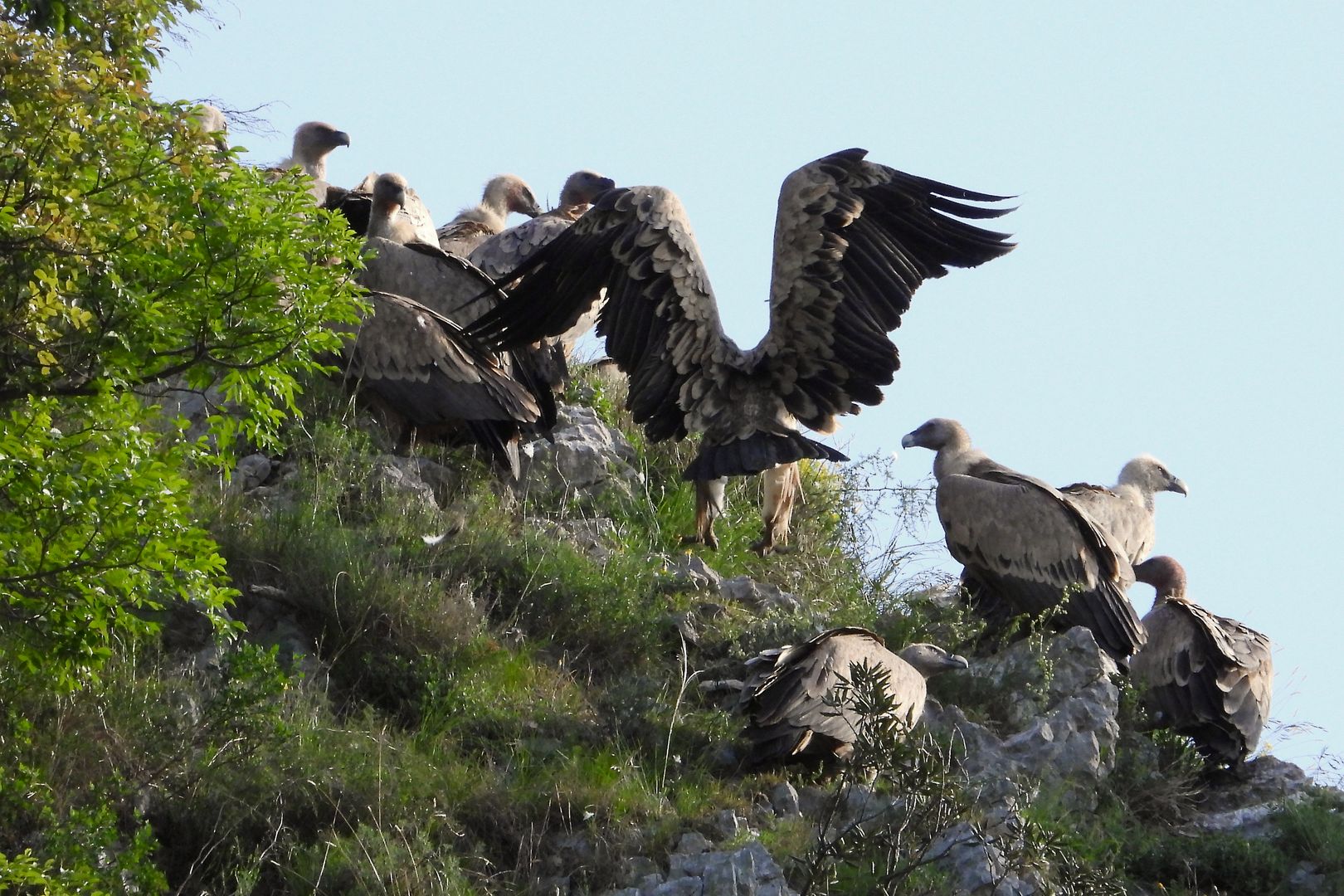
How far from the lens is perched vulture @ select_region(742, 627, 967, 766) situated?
850 centimetres

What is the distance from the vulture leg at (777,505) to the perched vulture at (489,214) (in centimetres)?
388

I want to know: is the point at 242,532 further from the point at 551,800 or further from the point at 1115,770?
the point at 1115,770

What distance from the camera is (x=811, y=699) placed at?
28.0ft

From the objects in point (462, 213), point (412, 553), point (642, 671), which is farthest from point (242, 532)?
point (462, 213)

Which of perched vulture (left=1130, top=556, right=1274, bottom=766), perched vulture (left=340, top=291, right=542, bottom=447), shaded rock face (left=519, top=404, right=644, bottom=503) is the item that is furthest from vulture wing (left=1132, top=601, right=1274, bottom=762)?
perched vulture (left=340, top=291, right=542, bottom=447)

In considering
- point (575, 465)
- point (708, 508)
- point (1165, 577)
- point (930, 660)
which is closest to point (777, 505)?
point (708, 508)

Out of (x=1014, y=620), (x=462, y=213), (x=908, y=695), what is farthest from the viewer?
(x=462, y=213)

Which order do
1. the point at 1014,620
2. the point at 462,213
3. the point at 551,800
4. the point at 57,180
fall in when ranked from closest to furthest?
the point at 57,180
the point at 551,800
the point at 1014,620
the point at 462,213

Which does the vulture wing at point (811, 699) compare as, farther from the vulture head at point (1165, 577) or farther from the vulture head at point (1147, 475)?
the vulture head at point (1147, 475)

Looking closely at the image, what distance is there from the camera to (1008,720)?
32.5 feet

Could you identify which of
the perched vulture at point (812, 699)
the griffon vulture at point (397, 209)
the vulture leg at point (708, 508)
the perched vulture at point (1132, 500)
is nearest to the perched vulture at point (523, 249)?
the griffon vulture at point (397, 209)

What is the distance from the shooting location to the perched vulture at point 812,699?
850 centimetres

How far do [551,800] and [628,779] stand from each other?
1.27 ft

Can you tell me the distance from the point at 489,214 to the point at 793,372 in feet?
17.0
